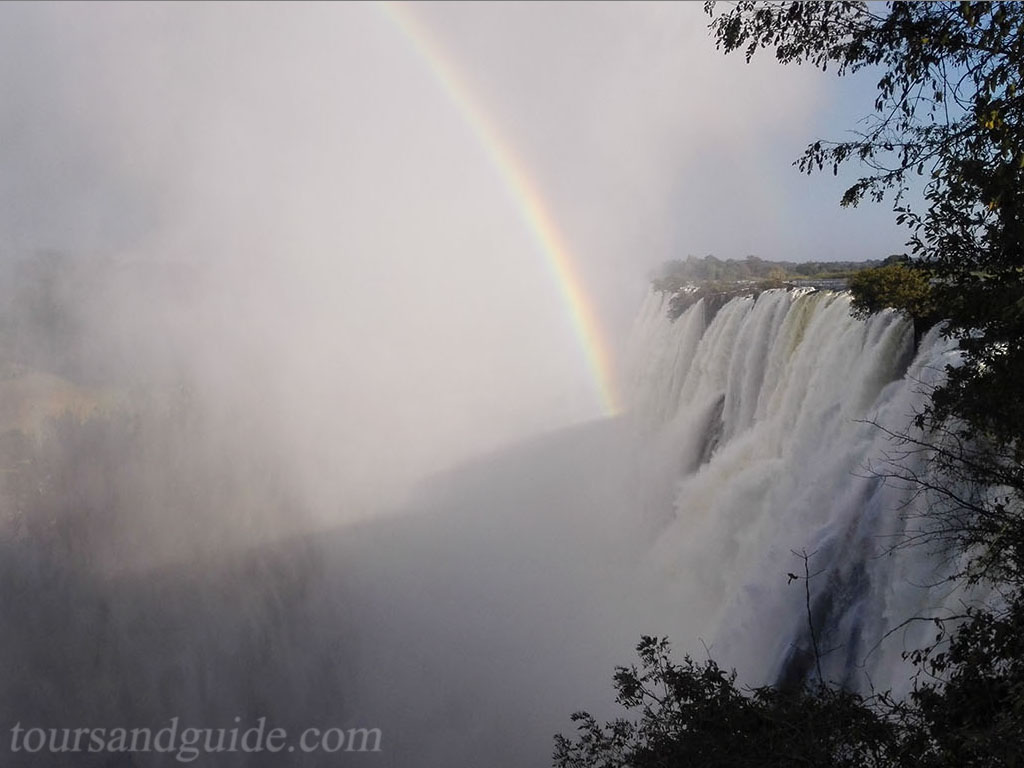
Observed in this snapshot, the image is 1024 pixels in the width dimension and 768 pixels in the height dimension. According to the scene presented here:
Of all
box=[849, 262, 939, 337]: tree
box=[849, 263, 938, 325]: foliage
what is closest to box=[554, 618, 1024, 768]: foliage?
box=[849, 262, 939, 337]: tree

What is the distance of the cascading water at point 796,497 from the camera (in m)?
8.72

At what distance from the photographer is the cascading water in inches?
343

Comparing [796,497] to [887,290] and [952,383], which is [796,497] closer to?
[887,290]

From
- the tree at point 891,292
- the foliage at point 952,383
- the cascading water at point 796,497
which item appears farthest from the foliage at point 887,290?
the foliage at point 952,383

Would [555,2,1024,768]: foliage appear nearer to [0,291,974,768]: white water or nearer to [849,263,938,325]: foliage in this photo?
[0,291,974,768]: white water


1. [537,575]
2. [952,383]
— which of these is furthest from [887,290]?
[537,575]

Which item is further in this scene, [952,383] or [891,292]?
[891,292]

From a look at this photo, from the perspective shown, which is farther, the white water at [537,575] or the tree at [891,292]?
the tree at [891,292]

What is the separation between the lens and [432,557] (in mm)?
25969

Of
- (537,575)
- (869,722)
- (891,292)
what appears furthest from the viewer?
(537,575)

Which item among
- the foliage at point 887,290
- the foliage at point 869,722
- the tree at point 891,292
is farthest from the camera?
the foliage at point 887,290

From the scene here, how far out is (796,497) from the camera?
480 inches

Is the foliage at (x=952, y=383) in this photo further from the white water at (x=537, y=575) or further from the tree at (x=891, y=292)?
the tree at (x=891, y=292)

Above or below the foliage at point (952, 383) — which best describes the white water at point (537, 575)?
above
